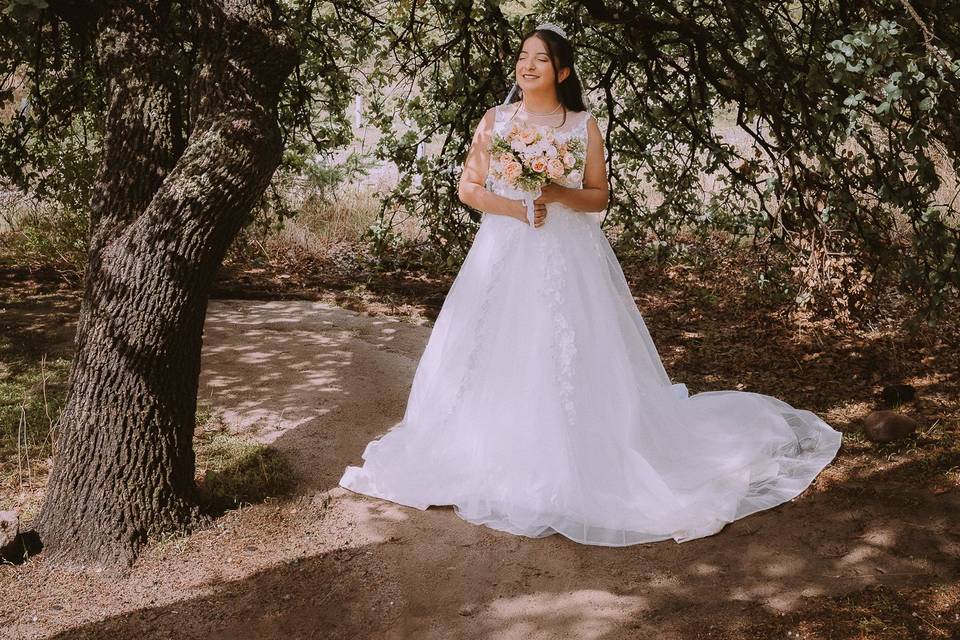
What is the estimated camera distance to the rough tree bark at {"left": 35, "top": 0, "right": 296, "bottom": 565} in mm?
3928

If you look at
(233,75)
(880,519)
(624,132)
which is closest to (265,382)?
(233,75)

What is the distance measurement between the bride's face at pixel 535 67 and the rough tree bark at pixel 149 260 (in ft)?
4.07

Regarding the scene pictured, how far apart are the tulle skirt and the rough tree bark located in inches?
45.8

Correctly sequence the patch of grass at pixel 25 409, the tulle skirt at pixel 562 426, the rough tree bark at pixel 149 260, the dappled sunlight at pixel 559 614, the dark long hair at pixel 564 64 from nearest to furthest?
the dappled sunlight at pixel 559 614, the rough tree bark at pixel 149 260, the tulle skirt at pixel 562 426, the dark long hair at pixel 564 64, the patch of grass at pixel 25 409

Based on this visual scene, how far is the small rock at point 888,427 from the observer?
5402mm

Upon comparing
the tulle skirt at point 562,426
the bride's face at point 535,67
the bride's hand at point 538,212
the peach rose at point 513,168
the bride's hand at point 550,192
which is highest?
the bride's face at point 535,67

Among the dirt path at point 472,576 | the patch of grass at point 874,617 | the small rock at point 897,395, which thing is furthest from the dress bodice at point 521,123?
the small rock at point 897,395

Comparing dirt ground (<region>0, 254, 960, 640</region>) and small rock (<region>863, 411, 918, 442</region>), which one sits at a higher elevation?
small rock (<region>863, 411, 918, 442</region>)

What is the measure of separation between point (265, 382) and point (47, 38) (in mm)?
3105

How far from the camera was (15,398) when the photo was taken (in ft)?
20.1

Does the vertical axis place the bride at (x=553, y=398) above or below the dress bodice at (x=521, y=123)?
below

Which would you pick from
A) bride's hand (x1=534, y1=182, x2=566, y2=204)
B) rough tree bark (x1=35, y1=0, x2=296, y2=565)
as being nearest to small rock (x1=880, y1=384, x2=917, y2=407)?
bride's hand (x1=534, y1=182, x2=566, y2=204)

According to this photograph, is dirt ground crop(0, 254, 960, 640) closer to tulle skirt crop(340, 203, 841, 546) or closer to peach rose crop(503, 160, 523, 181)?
tulle skirt crop(340, 203, 841, 546)

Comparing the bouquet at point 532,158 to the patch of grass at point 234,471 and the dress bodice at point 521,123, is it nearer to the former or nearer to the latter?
the dress bodice at point 521,123
